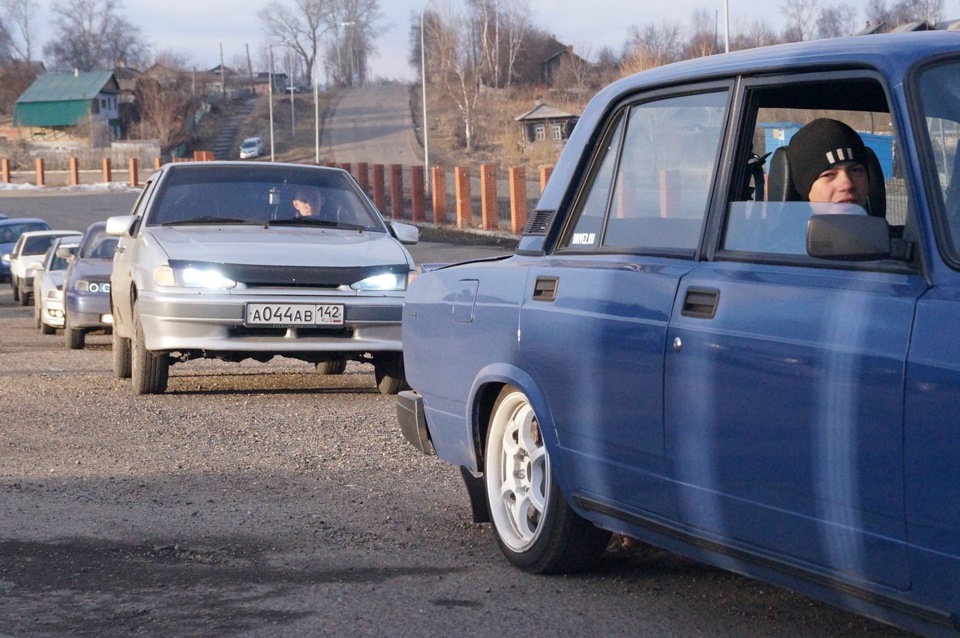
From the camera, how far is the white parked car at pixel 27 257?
1046 inches

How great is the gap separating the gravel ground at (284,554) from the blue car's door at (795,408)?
615 millimetres

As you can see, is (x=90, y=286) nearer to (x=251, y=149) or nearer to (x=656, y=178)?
(x=656, y=178)

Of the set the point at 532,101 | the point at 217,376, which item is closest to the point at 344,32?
the point at 532,101

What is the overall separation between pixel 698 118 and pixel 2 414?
658cm

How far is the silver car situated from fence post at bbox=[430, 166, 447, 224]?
1172 inches

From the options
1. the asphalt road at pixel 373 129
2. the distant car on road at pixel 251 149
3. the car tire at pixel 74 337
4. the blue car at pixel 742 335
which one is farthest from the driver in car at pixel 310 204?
the distant car on road at pixel 251 149

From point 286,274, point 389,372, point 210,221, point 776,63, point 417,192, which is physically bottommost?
point 389,372

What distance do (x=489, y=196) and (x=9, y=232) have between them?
493 inches

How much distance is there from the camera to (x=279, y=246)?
9516 mm

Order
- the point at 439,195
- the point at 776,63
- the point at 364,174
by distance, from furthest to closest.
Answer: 1. the point at 364,174
2. the point at 439,195
3. the point at 776,63

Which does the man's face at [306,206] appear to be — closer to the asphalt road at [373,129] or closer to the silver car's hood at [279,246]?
the silver car's hood at [279,246]

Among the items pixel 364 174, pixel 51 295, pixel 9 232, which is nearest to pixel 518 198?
pixel 364 174

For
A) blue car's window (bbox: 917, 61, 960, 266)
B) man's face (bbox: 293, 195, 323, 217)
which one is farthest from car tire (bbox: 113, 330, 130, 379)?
blue car's window (bbox: 917, 61, 960, 266)

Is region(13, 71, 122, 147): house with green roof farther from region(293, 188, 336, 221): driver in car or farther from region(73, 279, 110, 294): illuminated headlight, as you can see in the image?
region(293, 188, 336, 221): driver in car
